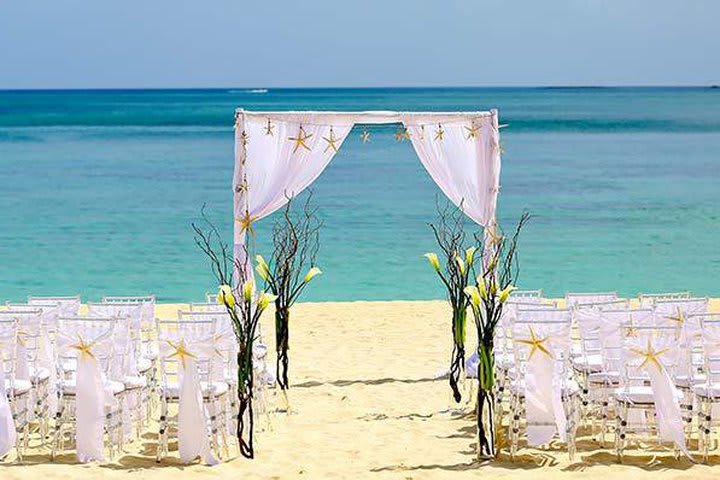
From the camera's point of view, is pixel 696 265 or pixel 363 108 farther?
pixel 363 108

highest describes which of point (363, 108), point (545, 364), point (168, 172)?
point (363, 108)

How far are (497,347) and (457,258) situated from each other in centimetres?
111

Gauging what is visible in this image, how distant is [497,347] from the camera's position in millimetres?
10609

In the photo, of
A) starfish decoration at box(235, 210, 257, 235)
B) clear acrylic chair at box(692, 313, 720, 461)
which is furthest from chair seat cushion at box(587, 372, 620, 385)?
starfish decoration at box(235, 210, 257, 235)

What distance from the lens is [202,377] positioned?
9.16 meters

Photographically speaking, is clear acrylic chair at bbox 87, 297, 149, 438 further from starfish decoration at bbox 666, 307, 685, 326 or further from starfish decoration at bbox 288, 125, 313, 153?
starfish decoration at bbox 666, 307, 685, 326

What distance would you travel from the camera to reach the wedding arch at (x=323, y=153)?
441 inches

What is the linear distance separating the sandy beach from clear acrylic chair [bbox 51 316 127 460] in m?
0.18

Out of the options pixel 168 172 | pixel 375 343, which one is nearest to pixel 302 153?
pixel 375 343

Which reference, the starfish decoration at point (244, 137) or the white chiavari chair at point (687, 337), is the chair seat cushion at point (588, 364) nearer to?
the white chiavari chair at point (687, 337)

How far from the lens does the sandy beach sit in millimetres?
8570

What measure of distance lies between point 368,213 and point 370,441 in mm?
20297

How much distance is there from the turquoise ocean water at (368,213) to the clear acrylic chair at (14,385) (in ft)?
31.0

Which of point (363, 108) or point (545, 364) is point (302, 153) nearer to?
point (545, 364)
